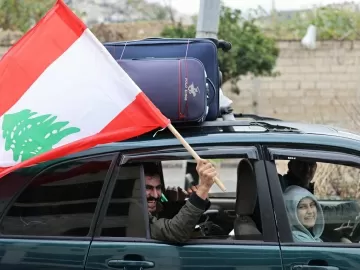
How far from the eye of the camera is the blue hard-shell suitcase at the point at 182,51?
12.9 feet

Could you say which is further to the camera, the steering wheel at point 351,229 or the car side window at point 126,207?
the steering wheel at point 351,229

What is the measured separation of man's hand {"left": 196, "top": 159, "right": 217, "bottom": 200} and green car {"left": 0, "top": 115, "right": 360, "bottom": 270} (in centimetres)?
14

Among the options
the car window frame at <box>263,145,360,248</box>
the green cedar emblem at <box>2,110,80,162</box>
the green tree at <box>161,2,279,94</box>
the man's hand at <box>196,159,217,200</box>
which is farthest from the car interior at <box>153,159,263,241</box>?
the green tree at <box>161,2,279,94</box>

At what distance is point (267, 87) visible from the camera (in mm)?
15766

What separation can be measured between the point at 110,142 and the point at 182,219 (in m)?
0.57

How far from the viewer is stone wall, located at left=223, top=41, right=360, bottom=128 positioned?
1575cm

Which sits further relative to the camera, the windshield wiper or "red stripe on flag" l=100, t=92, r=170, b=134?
the windshield wiper

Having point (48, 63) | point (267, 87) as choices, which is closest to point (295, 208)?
point (48, 63)

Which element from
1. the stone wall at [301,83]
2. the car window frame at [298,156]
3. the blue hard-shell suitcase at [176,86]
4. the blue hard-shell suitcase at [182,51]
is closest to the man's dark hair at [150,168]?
the blue hard-shell suitcase at [176,86]

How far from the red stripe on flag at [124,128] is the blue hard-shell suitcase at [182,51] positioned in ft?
1.91

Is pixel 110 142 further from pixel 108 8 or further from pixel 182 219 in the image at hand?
pixel 108 8

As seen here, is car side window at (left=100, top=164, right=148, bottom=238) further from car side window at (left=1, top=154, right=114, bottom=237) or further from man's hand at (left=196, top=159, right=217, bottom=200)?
man's hand at (left=196, top=159, right=217, bottom=200)

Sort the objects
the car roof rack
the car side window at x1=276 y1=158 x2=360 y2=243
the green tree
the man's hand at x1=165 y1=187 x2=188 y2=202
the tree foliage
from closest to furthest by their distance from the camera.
Answer: the car side window at x1=276 y1=158 x2=360 y2=243
the car roof rack
the man's hand at x1=165 y1=187 x2=188 y2=202
the green tree
the tree foliage

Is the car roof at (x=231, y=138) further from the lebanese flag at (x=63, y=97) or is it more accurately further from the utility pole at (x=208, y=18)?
the utility pole at (x=208, y=18)
